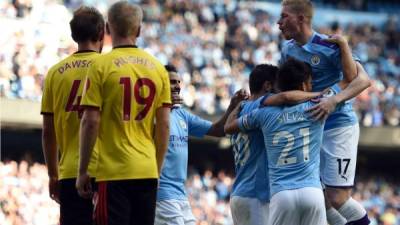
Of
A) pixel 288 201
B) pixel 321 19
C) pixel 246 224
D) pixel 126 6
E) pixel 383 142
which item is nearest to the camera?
pixel 126 6

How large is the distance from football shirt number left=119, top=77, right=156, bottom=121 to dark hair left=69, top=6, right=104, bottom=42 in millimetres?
632

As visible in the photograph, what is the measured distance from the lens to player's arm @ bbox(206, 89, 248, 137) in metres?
8.72

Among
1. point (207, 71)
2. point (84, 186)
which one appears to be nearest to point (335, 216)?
point (84, 186)

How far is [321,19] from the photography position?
33.1 meters

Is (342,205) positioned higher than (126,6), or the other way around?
(126,6)

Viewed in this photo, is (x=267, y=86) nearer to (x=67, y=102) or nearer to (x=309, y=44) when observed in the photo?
(x=309, y=44)

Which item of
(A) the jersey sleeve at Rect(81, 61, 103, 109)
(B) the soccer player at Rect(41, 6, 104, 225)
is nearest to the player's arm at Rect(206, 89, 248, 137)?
(B) the soccer player at Rect(41, 6, 104, 225)

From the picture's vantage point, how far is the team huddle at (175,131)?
6820mm

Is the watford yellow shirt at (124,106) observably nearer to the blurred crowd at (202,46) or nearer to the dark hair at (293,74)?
the dark hair at (293,74)

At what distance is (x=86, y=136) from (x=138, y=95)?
1.39ft

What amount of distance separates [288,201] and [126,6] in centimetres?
200

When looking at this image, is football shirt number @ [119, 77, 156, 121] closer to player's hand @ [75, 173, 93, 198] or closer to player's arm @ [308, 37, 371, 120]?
player's hand @ [75, 173, 93, 198]

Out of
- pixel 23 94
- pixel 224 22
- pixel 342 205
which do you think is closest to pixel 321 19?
pixel 224 22

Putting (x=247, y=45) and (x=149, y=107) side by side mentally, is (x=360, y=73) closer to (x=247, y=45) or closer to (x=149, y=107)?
(x=149, y=107)
